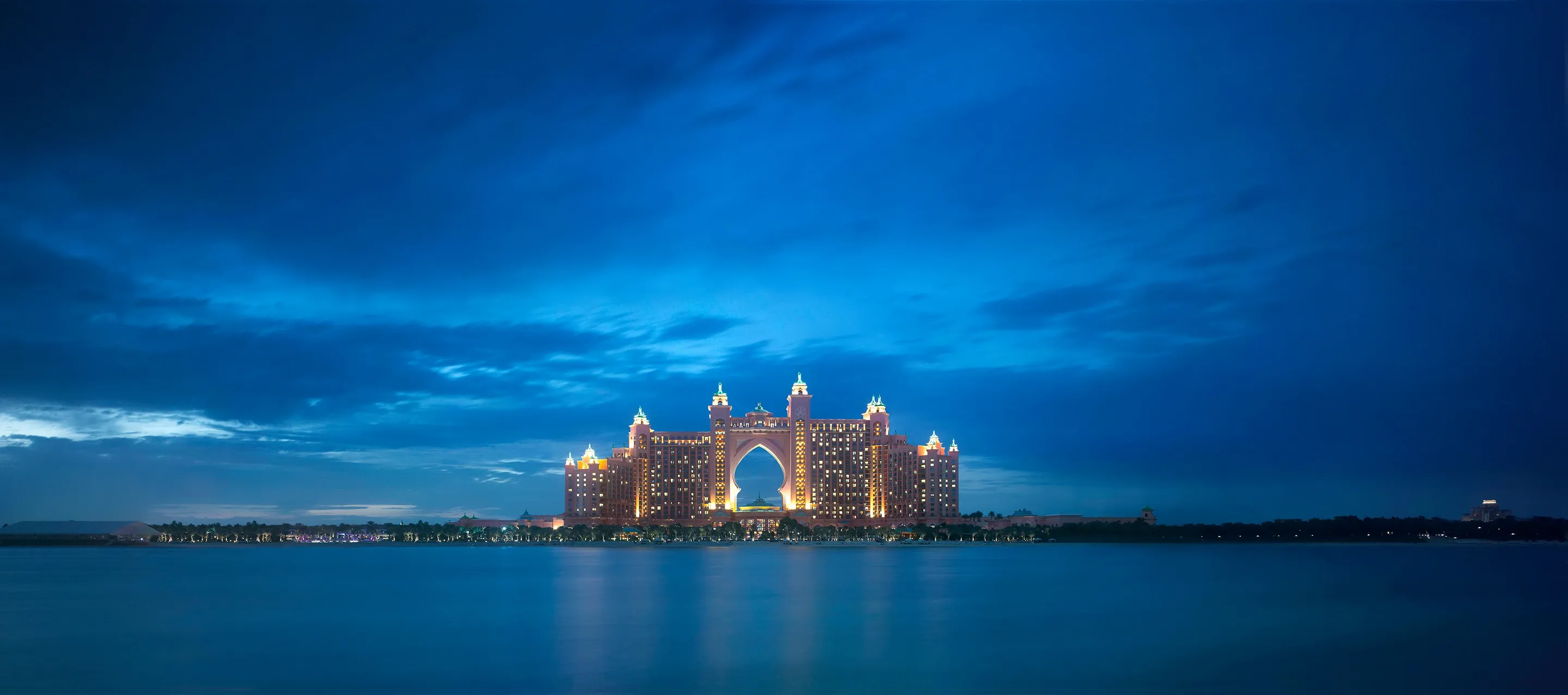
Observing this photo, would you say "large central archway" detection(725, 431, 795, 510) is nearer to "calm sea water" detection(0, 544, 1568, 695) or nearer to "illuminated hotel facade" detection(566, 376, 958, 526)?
"illuminated hotel facade" detection(566, 376, 958, 526)

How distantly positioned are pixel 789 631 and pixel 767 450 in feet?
388

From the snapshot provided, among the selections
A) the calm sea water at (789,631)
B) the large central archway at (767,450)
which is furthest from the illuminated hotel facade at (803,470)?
the calm sea water at (789,631)

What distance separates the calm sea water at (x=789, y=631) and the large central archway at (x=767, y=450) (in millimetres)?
78344

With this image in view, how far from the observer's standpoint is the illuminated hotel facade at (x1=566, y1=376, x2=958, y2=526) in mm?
149500

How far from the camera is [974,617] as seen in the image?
4103 centimetres

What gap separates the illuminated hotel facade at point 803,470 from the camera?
150 m

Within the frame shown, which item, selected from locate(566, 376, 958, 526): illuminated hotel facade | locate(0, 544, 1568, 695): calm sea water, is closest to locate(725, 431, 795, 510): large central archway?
locate(566, 376, 958, 526): illuminated hotel facade

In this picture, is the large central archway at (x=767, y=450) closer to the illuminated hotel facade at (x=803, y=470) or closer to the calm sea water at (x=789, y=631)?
the illuminated hotel facade at (x=803, y=470)

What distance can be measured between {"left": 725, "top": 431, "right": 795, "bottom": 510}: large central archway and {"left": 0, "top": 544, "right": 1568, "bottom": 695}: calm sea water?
7834cm

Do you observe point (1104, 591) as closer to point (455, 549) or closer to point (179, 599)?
point (179, 599)

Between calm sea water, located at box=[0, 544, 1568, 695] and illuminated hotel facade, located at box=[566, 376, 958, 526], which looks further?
illuminated hotel facade, located at box=[566, 376, 958, 526]

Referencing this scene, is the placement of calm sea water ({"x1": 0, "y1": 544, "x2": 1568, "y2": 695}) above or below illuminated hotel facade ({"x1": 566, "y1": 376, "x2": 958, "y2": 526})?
below

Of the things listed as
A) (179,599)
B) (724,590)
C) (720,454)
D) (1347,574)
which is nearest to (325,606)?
(179,599)

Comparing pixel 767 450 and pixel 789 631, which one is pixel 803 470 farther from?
pixel 789 631
